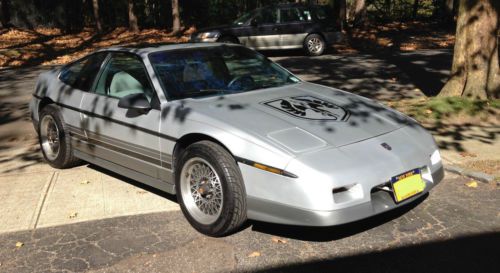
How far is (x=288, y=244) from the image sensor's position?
389 centimetres

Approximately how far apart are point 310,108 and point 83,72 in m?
2.62

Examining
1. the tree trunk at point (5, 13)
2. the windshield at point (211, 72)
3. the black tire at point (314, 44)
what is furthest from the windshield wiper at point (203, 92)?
the tree trunk at point (5, 13)

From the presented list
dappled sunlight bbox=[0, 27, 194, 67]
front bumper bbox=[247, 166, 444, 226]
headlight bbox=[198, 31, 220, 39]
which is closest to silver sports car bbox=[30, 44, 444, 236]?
front bumper bbox=[247, 166, 444, 226]

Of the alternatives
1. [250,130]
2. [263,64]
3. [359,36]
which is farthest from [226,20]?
[250,130]

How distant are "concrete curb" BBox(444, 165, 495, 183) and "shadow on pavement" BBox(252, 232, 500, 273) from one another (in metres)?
1.37

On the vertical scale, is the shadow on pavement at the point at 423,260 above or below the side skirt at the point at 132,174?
below

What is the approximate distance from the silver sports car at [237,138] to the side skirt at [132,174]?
14 millimetres

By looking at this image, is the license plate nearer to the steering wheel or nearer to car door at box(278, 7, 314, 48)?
the steering wheel

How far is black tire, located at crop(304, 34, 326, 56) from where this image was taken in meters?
16.1

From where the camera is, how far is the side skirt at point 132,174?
441cm

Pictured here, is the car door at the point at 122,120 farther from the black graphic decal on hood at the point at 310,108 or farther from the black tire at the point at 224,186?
the black graphic decal on hood at the point at 310,108

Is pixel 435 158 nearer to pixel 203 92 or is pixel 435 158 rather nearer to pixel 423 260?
pixel 423 260

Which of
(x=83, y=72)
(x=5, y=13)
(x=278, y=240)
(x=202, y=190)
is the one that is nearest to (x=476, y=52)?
(x=278, y=240)

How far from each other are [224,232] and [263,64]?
6.96ft
